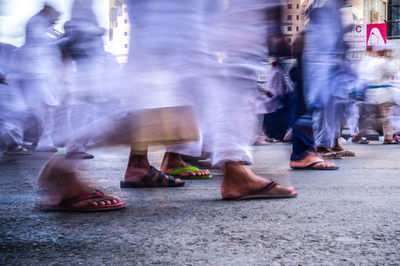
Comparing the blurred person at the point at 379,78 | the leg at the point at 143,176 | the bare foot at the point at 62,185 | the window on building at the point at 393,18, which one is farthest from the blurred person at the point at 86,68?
the window on building at the point at 393,18

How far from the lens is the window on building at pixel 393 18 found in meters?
48.0

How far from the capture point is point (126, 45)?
6.55 feet

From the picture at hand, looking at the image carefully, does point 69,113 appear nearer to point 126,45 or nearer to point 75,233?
point 126,45

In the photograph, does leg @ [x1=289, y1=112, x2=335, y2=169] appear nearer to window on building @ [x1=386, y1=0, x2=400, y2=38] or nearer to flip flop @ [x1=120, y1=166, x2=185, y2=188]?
flip flop @ [x1=120, y1=166, x2=185, y2=188]

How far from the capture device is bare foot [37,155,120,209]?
7.70 feet

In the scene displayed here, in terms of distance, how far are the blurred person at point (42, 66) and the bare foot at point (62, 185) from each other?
0.12m

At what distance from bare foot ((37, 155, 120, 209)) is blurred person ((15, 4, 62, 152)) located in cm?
12

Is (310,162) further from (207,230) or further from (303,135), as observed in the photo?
(207,230)

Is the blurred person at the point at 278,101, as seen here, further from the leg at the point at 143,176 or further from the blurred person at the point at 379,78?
the leg at the point at 143,176

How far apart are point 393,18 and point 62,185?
50.7 m

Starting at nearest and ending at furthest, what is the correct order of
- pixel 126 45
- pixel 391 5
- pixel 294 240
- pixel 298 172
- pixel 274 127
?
pixel 294 240 → pixel 126 45 → pixel 298 172 → pixel 274 127 → pixel 391 5

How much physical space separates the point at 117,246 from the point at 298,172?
2910 millimetres

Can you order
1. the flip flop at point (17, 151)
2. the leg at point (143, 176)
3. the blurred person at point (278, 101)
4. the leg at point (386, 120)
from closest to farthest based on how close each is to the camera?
the leg at point (143, 176) → the blurred person at point (278, 101) → the flip flop at point (17, 151) → the leg at point (386, 120)

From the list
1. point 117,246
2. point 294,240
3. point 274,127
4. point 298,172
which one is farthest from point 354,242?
point 274,127
